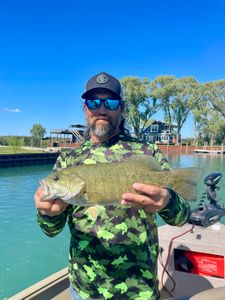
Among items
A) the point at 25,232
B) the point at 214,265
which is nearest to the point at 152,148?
the point at 214,265

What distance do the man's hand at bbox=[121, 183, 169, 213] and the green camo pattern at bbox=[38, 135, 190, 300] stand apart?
0.11 metres

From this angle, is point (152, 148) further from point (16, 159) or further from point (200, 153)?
point (200, 153)

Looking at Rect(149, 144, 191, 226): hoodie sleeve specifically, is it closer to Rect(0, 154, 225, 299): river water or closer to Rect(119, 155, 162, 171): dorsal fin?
Rect(119, 155, 162, 171): dorsal fin

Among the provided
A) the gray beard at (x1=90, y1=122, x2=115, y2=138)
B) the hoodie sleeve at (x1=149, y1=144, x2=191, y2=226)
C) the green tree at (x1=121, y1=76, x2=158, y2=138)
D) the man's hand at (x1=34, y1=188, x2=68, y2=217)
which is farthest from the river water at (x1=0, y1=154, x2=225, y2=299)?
the green tree at (x1=121, y1=76, x2=158, y2=138)

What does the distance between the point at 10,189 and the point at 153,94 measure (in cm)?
4258

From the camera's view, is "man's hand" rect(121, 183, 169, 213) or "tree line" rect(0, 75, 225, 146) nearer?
"man's hand" rect(121, 183, 169, 213)

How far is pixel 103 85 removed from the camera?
7.52 feet

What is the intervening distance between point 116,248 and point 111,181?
1.54 ft

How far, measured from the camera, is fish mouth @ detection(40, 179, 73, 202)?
72.2 inches

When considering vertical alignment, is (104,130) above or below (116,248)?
above

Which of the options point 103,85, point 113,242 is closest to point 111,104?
point 103,85

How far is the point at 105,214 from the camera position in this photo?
2029 millimetres

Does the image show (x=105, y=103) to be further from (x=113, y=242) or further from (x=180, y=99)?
(x=180, y=99)

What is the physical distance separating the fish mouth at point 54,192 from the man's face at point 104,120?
0.57 m
